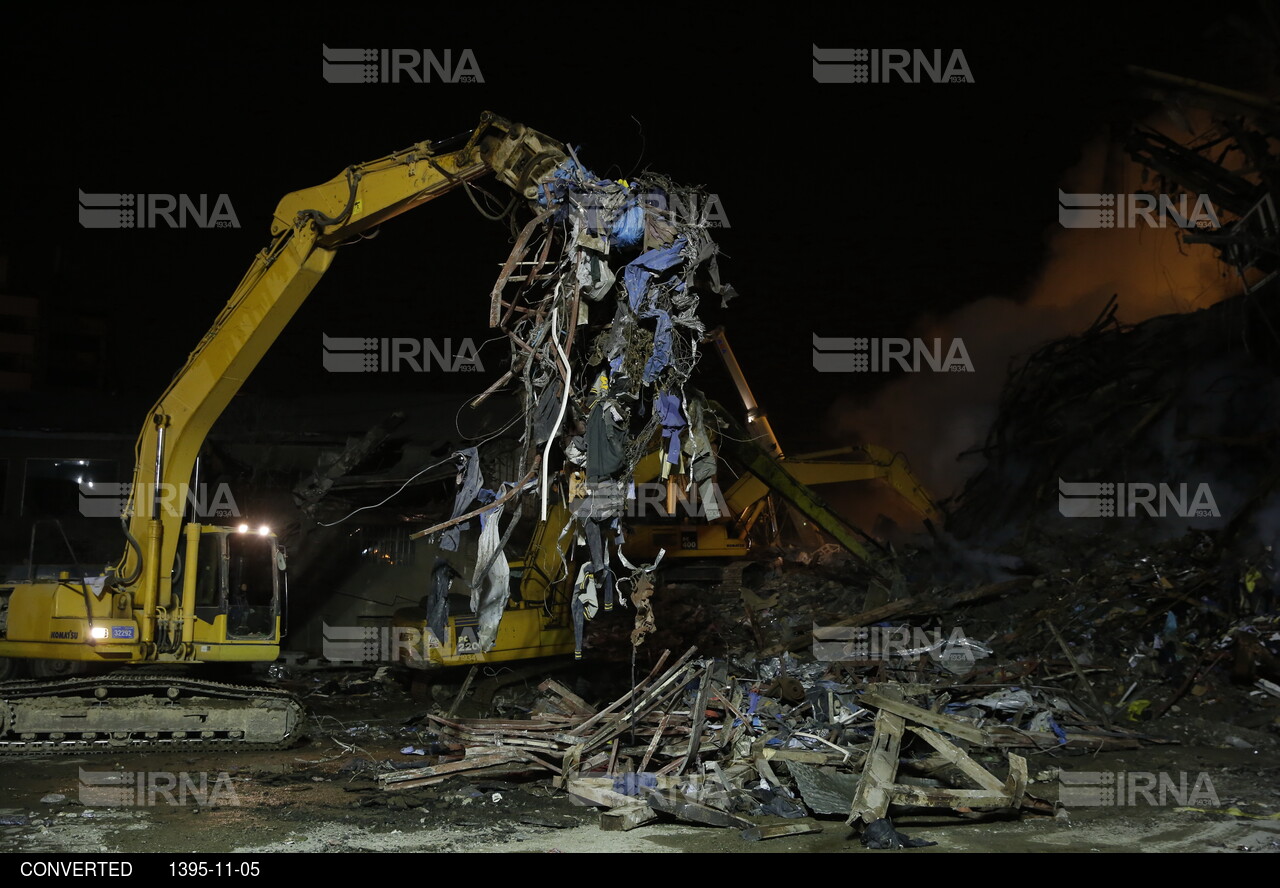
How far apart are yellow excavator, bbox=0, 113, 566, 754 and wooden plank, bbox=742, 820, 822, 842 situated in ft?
17.3

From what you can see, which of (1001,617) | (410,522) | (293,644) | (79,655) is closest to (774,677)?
(1001,617)

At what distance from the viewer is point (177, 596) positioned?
1002 cm

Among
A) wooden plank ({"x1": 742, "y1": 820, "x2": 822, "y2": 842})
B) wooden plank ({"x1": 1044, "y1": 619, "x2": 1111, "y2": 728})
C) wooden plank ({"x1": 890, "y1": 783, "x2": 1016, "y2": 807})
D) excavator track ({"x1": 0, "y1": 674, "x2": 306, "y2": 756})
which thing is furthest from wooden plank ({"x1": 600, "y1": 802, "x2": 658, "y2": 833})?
wooden plank ({"x1": 1044, "y1": 619, "x2": 1111, "y2": 728})

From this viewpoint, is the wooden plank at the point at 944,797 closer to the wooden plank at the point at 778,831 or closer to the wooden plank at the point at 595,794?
the wooden plank at the point at 778,831

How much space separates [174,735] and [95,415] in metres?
16.6

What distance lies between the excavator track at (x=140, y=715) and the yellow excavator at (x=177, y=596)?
1 centimetres

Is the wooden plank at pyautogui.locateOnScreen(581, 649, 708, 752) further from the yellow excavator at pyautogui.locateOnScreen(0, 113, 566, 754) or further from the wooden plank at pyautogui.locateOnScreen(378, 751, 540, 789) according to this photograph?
the yellow excavator at pyautogui.locateOnScreen(0, 113, 566, 754)

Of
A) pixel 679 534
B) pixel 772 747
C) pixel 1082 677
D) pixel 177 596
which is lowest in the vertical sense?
pixel 772 747

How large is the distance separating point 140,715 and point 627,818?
5.44 metres

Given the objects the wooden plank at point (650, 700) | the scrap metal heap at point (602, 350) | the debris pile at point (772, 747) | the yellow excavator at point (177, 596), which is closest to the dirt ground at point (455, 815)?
the debris pile at point (772, 747)

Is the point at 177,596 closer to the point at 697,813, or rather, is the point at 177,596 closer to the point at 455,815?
the point at 455,815

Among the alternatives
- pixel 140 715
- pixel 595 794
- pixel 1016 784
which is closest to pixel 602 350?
pixel 595 794

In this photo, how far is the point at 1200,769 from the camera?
29.5 feet

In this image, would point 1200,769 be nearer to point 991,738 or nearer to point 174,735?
point 991,738
